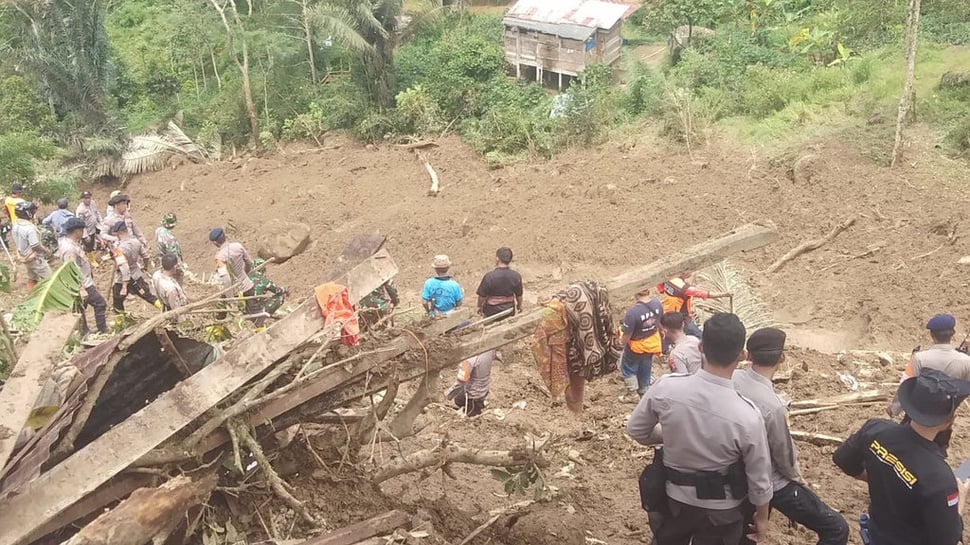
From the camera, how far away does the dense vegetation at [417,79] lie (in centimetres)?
1592

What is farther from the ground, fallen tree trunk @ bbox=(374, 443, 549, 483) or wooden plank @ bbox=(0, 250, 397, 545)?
wooden plank @ bbox=(0, 250, 397, 545)

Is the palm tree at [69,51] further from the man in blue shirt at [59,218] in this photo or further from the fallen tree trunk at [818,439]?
the fallen tree trunk at [818,439]

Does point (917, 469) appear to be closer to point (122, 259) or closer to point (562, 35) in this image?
point (122, 259)

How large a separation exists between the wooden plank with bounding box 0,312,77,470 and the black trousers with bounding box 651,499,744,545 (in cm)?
322

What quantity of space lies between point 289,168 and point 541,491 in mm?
15710

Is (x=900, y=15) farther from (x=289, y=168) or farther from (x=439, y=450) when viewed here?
(x=439, y=450)

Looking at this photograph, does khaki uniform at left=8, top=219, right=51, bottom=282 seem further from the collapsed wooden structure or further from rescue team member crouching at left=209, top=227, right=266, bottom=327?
the collapsed wooden structure

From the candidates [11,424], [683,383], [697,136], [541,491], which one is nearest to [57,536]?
[11,424]

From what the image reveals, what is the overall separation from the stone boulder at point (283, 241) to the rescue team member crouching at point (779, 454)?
36.3 ft

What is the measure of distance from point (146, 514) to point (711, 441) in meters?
2.63

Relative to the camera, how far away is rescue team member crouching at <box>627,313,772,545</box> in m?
3.84

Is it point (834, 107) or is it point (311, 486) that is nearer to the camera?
point (311, 486)

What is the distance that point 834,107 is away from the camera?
49.9 ft

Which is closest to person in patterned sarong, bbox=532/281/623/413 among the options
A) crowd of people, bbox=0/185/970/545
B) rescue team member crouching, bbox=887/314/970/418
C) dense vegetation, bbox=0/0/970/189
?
crowd of people, bbox=0/185/970/545
